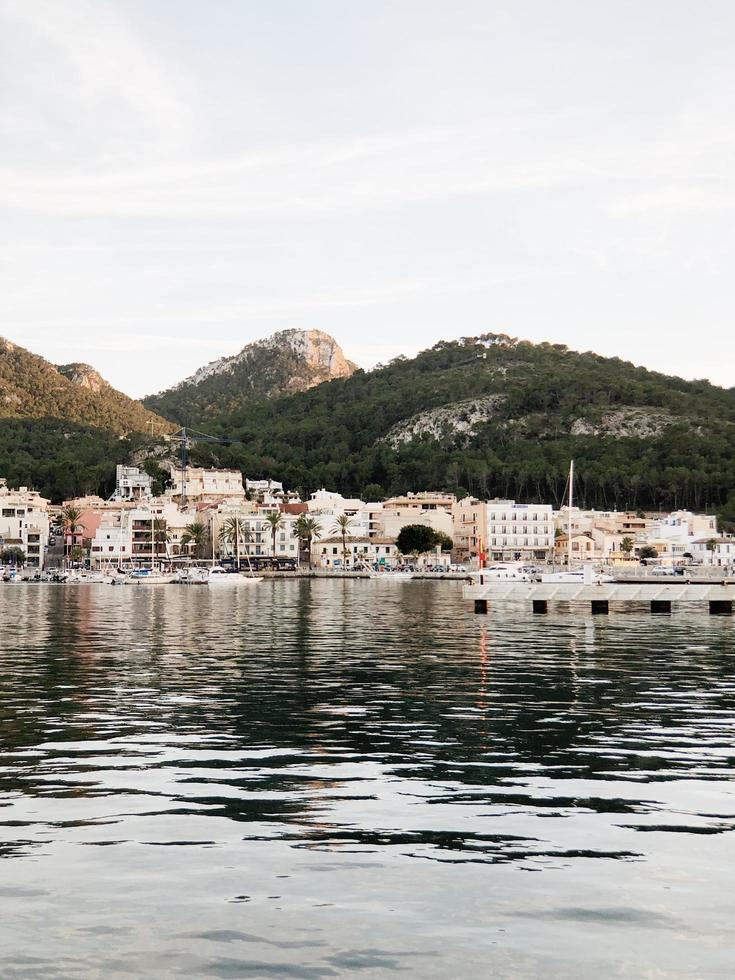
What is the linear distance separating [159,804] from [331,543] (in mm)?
179570

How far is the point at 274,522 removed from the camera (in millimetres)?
192625

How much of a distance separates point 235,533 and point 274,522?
6.72 meters

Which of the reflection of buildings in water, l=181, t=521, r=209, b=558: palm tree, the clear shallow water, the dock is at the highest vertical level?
l=181, t=521, r=209, b=558: palm tree

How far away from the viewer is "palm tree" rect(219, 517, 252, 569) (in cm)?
19188

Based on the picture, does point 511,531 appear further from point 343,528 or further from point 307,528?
point 307,528

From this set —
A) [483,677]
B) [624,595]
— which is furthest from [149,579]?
[483,677]

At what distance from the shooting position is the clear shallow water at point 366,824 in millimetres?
10445

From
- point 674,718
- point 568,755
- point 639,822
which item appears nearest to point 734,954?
point 639,822

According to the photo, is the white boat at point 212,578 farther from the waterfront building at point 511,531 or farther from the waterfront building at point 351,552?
the waterfront building at point 511,531

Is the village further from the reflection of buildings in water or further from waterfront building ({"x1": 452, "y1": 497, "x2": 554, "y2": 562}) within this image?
the reflection of buildings in water

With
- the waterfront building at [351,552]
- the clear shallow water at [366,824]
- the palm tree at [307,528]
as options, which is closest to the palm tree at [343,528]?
the waterfront building at [351,552]

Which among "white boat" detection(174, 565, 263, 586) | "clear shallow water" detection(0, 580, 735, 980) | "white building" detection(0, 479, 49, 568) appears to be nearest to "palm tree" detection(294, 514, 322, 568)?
"white boat" detection(174, 565, 263, 586)

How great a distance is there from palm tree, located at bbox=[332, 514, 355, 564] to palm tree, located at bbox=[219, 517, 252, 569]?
15.0m

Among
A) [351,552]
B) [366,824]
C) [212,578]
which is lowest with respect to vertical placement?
[366,824]
